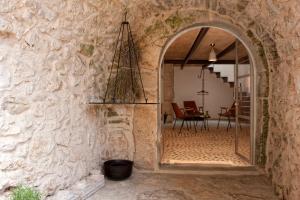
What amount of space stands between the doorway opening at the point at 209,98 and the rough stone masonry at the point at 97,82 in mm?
285

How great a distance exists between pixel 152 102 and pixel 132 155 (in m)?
0.71

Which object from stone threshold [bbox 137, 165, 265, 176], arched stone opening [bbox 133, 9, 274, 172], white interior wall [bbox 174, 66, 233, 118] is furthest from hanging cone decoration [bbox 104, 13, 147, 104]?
white interior wall [bbox 174, 66, 233, 118]

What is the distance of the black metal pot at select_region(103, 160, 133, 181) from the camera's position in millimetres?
3010

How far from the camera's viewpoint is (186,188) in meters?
2.78

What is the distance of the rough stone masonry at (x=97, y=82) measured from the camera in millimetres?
1854

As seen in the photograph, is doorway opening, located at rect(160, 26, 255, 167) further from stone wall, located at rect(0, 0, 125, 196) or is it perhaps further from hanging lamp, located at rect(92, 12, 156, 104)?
stone wall, located at rect(0, 0, 125, 196)

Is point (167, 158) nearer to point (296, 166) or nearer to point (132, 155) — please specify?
point (132, 155)

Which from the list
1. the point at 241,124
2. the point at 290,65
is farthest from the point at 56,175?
the point at 241,124

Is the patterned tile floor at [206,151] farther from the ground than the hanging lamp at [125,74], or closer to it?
closer to it

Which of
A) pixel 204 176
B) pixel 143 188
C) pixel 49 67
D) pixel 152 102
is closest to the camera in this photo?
pixel 49 67

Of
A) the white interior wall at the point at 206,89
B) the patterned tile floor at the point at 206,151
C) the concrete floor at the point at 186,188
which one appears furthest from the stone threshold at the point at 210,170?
the white interior wall at the point at 206,89

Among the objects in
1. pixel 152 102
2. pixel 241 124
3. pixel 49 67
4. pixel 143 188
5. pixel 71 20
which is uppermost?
pixel 71 20

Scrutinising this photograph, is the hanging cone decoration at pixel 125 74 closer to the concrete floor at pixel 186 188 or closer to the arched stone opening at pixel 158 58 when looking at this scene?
the arched stone opening at pixel 158 58

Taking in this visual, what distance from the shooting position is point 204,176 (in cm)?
318
